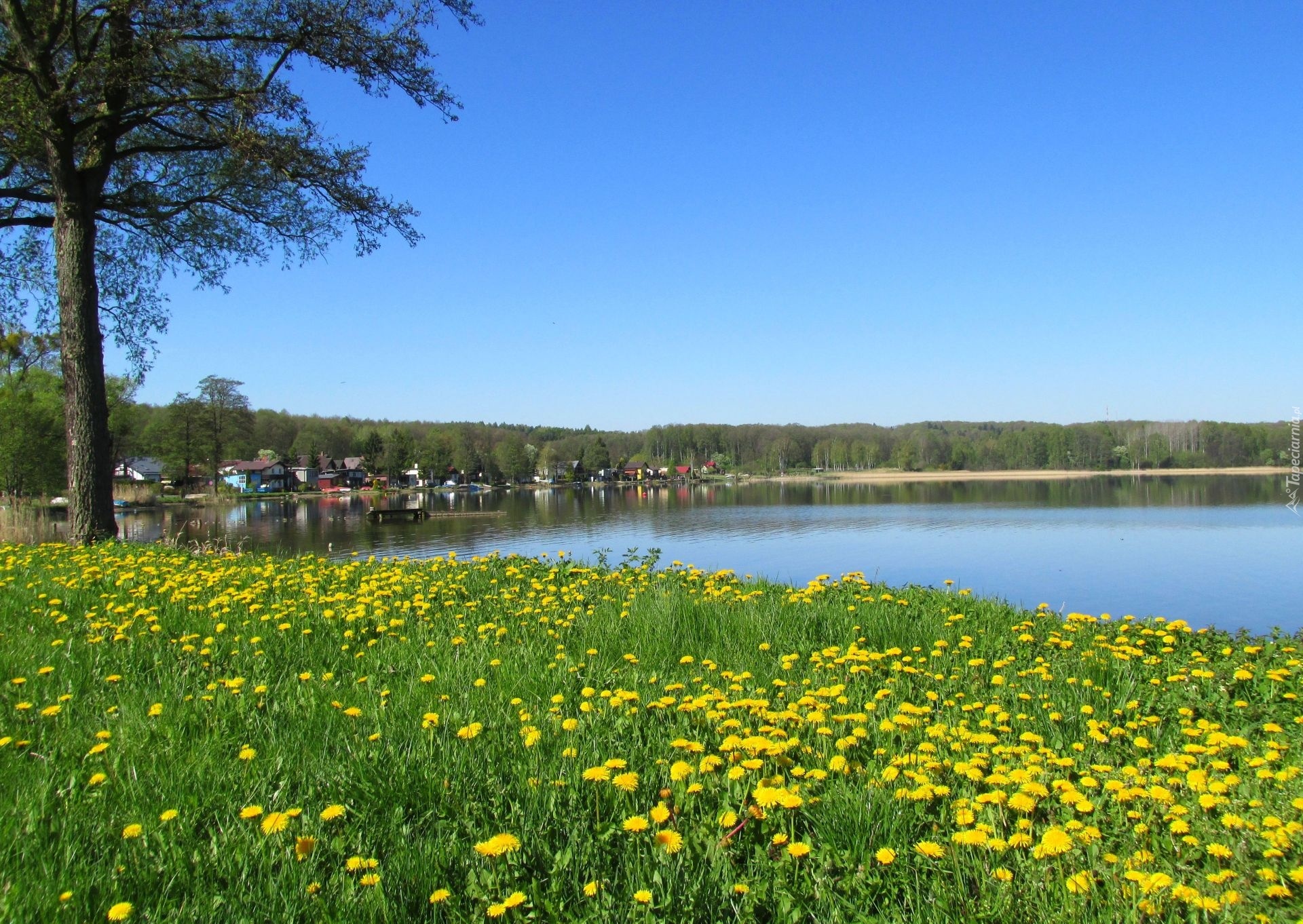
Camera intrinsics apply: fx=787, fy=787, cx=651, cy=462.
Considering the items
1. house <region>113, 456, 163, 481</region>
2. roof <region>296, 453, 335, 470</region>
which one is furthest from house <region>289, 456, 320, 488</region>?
house <region>113, 456, 163, 481</region>

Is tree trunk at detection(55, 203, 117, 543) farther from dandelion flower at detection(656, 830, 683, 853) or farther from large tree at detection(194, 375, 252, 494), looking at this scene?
large tree at detection(194, 375, 252, 494)

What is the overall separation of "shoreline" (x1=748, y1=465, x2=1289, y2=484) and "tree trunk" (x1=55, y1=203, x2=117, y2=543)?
10575 centimetres

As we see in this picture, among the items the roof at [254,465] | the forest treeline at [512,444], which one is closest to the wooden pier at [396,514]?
the forest treeline at [512,444]

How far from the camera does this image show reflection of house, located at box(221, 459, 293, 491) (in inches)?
3976

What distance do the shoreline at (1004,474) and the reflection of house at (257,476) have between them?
83.1 m

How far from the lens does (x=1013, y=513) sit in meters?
43.4

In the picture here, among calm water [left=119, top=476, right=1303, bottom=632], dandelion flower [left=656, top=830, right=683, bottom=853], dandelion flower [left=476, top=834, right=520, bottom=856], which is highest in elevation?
dandelion flower [left=476, top=834, right=520, bottom=856]

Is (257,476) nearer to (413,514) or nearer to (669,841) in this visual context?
(413,514)

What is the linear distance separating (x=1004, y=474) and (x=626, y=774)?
14942 cm

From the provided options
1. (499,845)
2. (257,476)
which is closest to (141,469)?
(257,476)

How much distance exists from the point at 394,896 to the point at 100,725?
7.19 ft

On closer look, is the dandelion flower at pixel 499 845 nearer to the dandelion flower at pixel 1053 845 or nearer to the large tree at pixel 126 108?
the dandelion flower at pixel 1053 845

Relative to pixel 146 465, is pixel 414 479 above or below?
below

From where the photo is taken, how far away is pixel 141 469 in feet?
309
